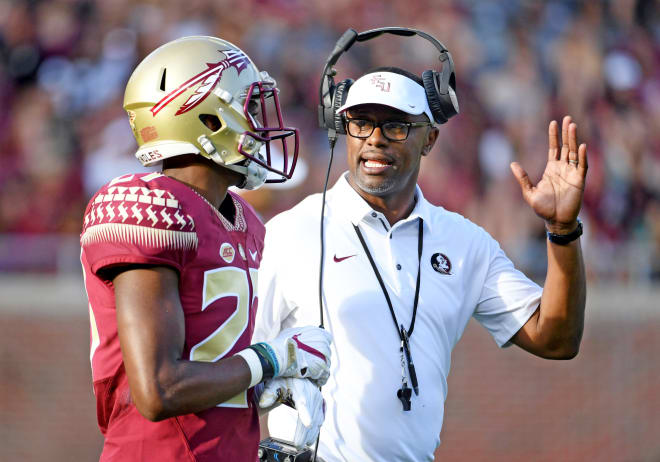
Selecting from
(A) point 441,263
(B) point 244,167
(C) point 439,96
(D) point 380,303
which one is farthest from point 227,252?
(C) point 439,96

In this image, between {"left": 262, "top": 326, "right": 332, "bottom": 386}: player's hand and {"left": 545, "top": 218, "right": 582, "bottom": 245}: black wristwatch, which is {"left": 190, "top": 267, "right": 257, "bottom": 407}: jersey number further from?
{"left": 545, "top": 218, "right": 582, "bottom": 245}: black wristwatch

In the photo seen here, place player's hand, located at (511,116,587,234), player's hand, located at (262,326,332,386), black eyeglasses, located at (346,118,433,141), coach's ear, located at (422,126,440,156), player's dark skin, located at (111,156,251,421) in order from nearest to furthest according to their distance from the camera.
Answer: player's dark skin, located at (111,156,251,421) → player's hand, located at (262,326,332,386) → player's hand, located at (511,116,587,234) → black eyeglasses, located at (346,118,433,141) → coach's ear, located at (422,126,440,156)

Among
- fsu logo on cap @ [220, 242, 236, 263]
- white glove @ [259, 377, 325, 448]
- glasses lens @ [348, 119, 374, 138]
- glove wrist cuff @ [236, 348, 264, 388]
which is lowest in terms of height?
white glove @ [259, 377, 325, 448]

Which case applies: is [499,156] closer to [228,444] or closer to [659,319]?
[659,319]

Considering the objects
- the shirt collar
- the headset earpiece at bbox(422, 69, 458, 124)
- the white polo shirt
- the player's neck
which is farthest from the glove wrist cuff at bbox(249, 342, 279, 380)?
the headset earpiece at bbox(422, 69, 458, 124)

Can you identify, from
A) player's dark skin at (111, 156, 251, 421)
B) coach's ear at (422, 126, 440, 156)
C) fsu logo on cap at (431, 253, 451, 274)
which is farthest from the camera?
coach's ear at (422, 126, 440, 156)

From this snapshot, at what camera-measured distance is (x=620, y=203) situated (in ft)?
29.6

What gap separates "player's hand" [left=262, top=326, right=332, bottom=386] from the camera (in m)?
2.85

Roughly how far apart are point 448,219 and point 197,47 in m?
1.63

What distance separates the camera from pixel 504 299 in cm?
407

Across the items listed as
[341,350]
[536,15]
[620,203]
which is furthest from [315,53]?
[341,350]

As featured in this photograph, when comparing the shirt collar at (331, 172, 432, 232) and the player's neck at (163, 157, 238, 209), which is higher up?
the player's neck at (163, 157, 238, 209)

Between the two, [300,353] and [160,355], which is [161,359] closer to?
[160,355]

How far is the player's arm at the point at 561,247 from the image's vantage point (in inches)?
145
